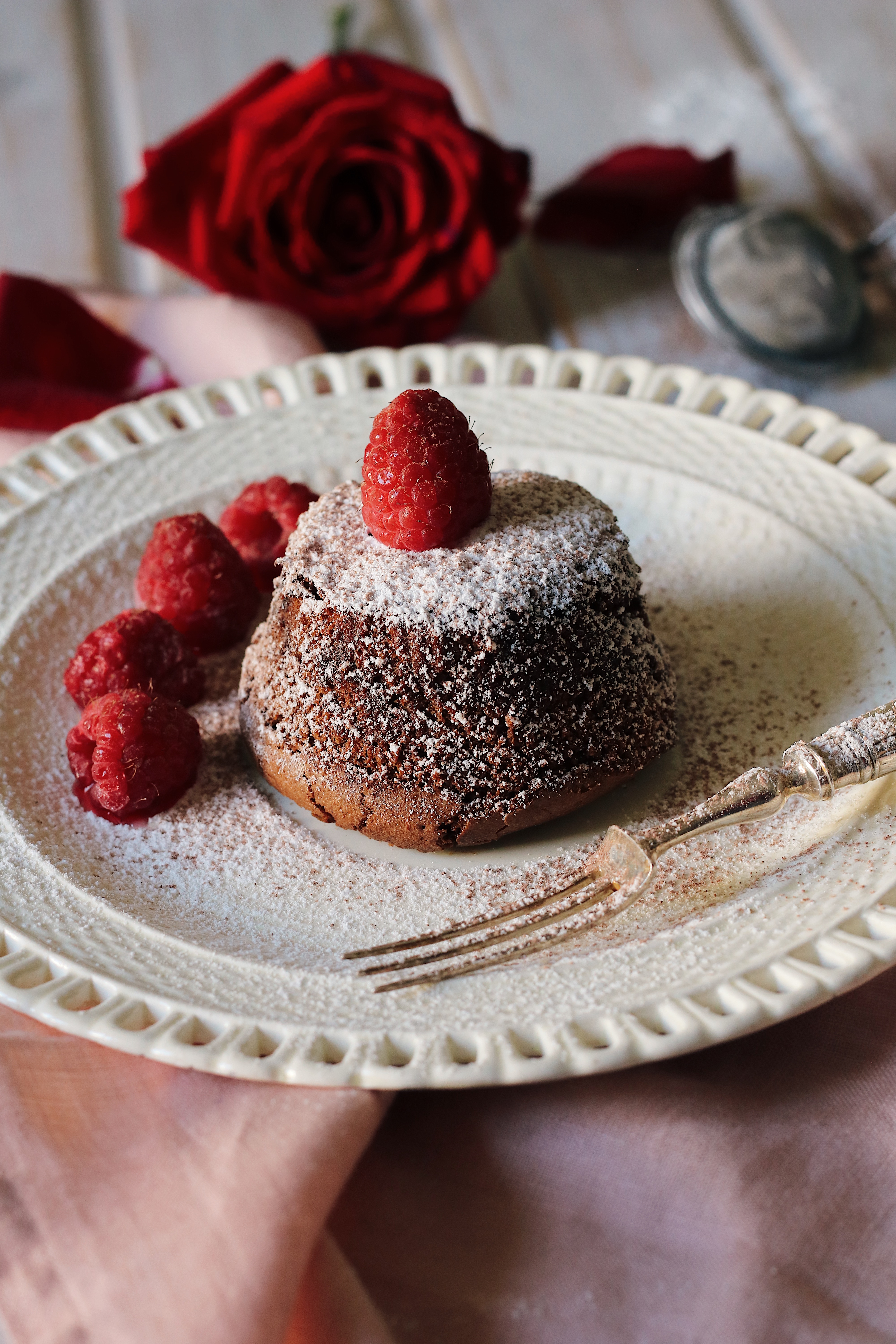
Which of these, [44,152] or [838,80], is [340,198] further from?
[838,80]

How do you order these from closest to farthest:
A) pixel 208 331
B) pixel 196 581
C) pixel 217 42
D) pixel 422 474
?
1. pixel 422 474
2. pixel 196 581
3. pixel 208 331
4. pixel 217 42

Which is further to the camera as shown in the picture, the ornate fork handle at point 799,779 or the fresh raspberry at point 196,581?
the fresh raspberry at point 196,581

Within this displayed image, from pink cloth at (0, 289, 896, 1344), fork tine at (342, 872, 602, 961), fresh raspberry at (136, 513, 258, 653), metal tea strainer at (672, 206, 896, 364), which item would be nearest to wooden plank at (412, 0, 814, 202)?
metal tea strainer at (672, 206, 896, 364)

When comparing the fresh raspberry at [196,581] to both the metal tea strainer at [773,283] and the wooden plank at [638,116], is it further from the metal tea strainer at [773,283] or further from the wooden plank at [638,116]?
the metal tea strainer at [773,283]

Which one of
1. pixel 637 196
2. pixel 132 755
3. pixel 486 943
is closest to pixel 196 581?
pixel 132 755

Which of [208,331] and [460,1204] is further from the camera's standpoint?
[208,331]

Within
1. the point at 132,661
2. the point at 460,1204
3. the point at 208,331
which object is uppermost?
the point at 208,331

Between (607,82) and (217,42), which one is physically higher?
(217,42)

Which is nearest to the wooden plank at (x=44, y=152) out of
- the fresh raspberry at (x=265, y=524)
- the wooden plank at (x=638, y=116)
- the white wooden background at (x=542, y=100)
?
the white wooden background at (x=542, y=100)

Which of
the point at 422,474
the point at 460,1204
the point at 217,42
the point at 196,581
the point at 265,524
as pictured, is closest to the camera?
the point at 460,1204
